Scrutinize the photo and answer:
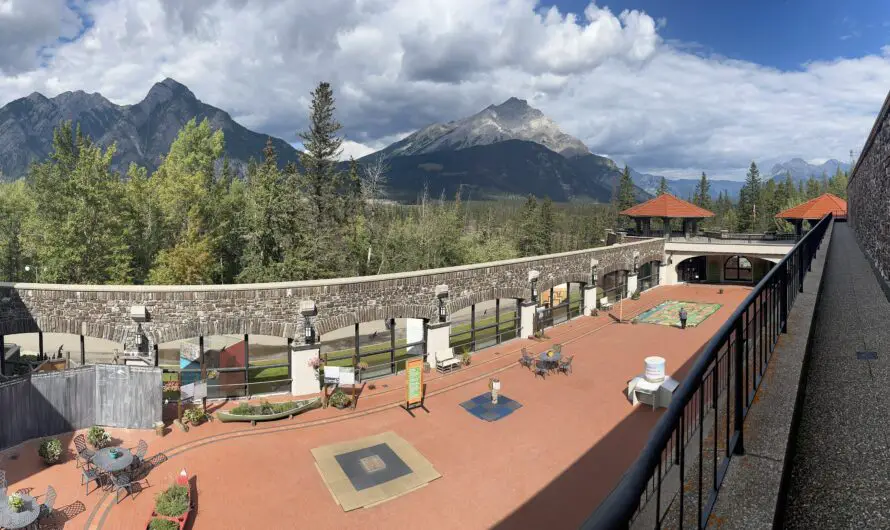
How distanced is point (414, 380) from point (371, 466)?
3.93m

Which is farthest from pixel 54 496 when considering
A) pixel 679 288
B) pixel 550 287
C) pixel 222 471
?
pixel 679 288

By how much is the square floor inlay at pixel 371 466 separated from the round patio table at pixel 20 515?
22.2 ft

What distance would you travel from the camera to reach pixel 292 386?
58.1 ft

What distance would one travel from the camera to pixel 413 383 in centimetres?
1628

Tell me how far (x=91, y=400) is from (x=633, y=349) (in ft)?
76.6

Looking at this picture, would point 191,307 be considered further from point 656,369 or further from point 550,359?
point 656,369

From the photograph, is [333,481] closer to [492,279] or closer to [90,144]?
[492,279]

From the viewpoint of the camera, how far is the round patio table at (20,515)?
988cm

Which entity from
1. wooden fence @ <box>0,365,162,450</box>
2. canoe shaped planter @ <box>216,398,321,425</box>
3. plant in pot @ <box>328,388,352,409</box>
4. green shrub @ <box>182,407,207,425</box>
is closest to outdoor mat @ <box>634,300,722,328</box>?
plant in pot @ <box>328,388,352,409</box>

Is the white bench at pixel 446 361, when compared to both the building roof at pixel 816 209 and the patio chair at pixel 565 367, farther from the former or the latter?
the building roof at pixel 816 209

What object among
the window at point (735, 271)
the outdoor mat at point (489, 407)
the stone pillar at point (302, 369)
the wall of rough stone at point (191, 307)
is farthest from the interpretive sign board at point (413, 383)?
the window at point (735, 271)

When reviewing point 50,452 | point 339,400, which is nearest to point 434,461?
point 339,400

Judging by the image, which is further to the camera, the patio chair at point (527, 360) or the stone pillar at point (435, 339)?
the patio chair at point (527, 360)

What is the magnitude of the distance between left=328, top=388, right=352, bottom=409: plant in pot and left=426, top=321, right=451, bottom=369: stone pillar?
4794mm
